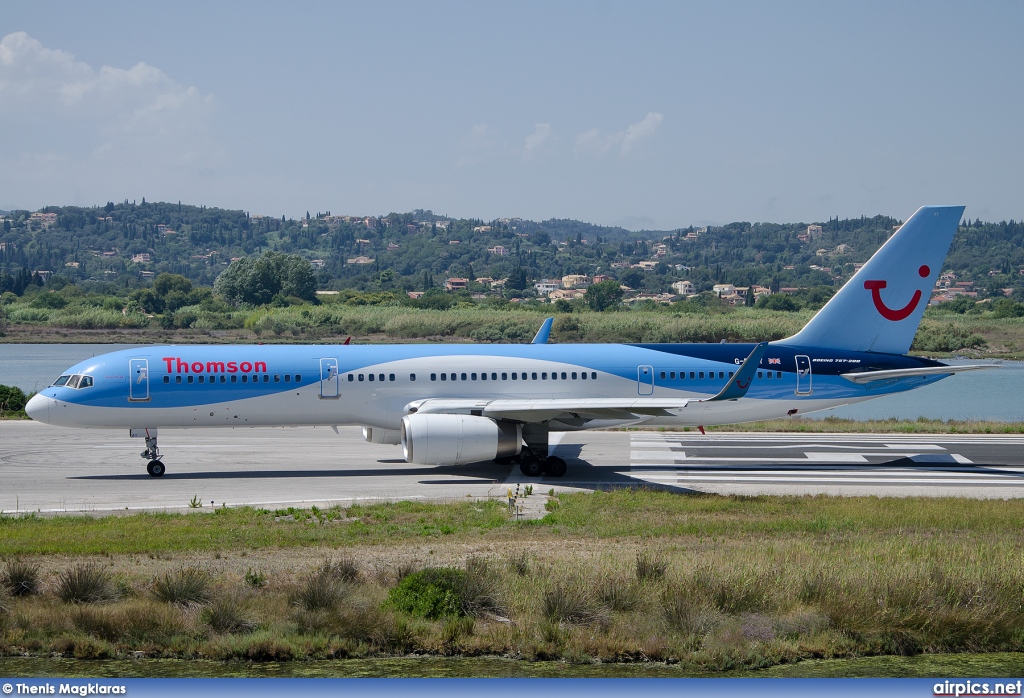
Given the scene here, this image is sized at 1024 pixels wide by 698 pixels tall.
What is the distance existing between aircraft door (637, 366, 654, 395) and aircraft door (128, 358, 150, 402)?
14.5 metres

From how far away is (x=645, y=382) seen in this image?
30.8m

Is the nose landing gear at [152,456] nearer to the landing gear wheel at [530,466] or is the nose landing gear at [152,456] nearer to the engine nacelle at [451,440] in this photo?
the engine nacelle at [451,440]

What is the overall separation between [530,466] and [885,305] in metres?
12.7

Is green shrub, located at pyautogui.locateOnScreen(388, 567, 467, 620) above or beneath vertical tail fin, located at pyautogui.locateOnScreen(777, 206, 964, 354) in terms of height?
beneath

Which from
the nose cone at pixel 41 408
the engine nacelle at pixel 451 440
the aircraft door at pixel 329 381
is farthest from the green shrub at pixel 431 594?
the nose cone at pixel 41 408

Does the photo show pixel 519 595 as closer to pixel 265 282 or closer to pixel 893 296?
pixel 893 296

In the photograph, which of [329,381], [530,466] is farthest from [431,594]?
[329,381]

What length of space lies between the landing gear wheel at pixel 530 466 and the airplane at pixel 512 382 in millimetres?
31

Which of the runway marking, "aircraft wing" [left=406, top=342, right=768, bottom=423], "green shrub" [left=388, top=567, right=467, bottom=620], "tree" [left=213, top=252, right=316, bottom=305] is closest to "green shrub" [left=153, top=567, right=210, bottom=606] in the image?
"green shrub" [left=388, top=567, right=467, bottom=620]

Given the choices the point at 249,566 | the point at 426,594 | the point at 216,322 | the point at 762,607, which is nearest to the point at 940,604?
the point at 762,607

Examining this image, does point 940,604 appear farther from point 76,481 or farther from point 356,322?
point 356,322

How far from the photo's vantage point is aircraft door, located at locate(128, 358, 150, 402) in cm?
2873

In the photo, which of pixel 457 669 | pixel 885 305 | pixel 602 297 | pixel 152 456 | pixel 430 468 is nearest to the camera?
pixel 457 669

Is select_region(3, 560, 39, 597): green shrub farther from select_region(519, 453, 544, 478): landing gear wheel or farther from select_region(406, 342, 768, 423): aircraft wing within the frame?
select_region(519, 453, 544, 478): landing gear wheel
